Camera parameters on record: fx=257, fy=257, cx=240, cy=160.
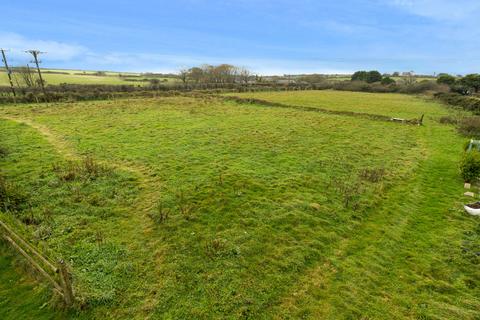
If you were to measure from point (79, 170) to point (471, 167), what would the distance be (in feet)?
59.7

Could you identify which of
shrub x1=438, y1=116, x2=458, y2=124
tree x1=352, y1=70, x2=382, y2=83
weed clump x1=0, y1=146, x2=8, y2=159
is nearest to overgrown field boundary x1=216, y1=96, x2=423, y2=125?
shrub x1=438, y1=116, x2=458, y2=124

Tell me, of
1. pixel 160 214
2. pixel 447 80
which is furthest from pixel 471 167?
pixel 447 80

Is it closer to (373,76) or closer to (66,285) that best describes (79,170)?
(66,285)

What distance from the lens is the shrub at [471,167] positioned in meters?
12.1

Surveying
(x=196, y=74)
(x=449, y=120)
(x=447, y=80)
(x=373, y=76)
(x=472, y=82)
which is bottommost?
(x=449, y=120)

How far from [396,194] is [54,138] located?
794 inches

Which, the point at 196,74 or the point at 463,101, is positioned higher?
the point at 196,74

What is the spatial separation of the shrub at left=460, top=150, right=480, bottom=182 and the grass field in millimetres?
718

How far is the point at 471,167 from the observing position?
1223 cm

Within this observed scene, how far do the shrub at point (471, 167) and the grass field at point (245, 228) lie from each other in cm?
72

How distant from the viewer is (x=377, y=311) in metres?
5.65

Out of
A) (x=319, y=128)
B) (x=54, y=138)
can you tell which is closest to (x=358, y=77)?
(x=319, y=128)

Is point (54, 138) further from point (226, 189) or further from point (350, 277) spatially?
point (350, 277)

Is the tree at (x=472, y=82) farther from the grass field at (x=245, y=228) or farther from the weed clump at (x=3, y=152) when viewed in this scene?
the weed clump at (x=3, y=152)
